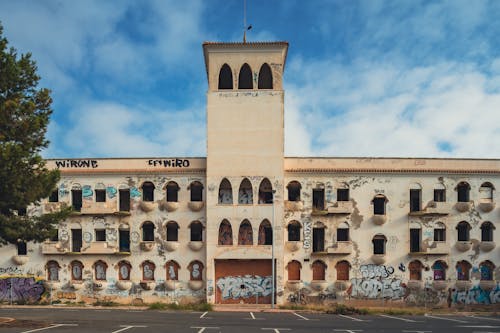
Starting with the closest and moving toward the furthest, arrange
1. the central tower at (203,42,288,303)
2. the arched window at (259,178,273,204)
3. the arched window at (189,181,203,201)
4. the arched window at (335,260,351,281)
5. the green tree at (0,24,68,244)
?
the green tree at (0,24,68,244) → the central tower at (203,42,288,303) → the arched window at (335,260,351,281) → the arched window at (259,178,273,204) → the arched window at (189,181,203,201)

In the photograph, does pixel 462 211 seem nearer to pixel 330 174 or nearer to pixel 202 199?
pixel 330 174

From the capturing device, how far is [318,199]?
3206 centimetres

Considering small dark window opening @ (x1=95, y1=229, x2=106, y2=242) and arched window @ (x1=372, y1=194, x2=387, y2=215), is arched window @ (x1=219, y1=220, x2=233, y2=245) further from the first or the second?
arched window @ (x1=372, y1=194, x2=387, y2=215)

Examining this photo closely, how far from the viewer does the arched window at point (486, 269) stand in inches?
1212

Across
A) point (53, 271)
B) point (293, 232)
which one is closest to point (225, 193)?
point (293, 232)

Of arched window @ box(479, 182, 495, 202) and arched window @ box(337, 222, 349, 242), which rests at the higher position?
arched window @ box(479, 182, 495, 202)

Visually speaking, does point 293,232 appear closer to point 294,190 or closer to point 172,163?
point 294,190

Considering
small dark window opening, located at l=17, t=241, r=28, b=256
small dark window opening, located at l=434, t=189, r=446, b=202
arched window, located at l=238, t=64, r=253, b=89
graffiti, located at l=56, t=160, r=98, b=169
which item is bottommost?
small dark window opening, located at l=17, t=241, r=28, b=256

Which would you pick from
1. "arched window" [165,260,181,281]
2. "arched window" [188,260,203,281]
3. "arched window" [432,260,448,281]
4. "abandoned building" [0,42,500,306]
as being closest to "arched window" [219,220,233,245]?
"abandoned building" [0,42,500,306]

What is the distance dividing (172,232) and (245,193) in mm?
7468

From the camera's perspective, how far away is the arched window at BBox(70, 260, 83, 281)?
31203 millimetres

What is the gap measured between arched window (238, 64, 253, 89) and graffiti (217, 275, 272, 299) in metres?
16.7

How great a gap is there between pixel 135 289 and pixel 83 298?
4523mm

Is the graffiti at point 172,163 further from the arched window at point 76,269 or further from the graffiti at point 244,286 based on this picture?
the arched window at point 76,269
